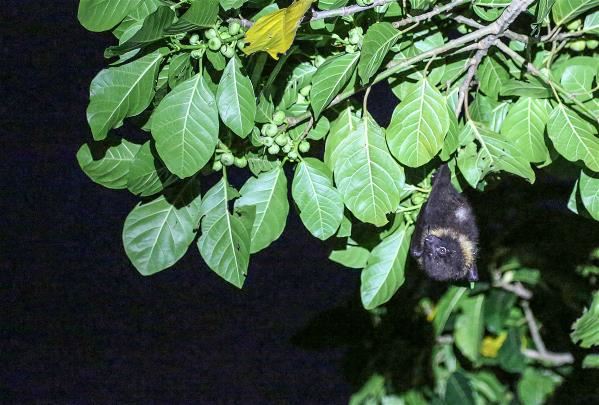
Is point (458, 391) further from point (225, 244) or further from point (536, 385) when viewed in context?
point (225, 244)

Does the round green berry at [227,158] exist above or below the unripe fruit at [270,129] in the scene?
below

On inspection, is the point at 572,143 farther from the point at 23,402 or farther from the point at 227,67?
the point at 23,402

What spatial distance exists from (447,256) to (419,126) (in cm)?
19

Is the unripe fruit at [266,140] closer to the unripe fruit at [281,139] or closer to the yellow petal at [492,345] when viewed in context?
the unripe fruit at [281,139]

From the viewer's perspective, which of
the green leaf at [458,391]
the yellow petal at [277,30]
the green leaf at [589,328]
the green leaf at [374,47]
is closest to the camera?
the yellow petal at [277,30]

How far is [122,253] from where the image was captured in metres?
2.95

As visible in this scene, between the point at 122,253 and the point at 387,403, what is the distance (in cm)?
115

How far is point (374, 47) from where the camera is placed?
110cm

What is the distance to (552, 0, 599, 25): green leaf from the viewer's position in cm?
123

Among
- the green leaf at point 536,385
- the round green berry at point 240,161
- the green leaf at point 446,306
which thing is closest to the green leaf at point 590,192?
the round green berry at point 240,161

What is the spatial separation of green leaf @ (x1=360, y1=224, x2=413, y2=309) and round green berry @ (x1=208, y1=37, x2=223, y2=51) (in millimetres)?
446

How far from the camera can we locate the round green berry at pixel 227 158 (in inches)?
47.6

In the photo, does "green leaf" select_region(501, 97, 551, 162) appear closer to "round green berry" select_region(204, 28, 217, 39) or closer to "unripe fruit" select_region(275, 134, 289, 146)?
"unripe fruit" select_region(275, 134, 289, 146)

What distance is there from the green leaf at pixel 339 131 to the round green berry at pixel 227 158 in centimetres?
15
